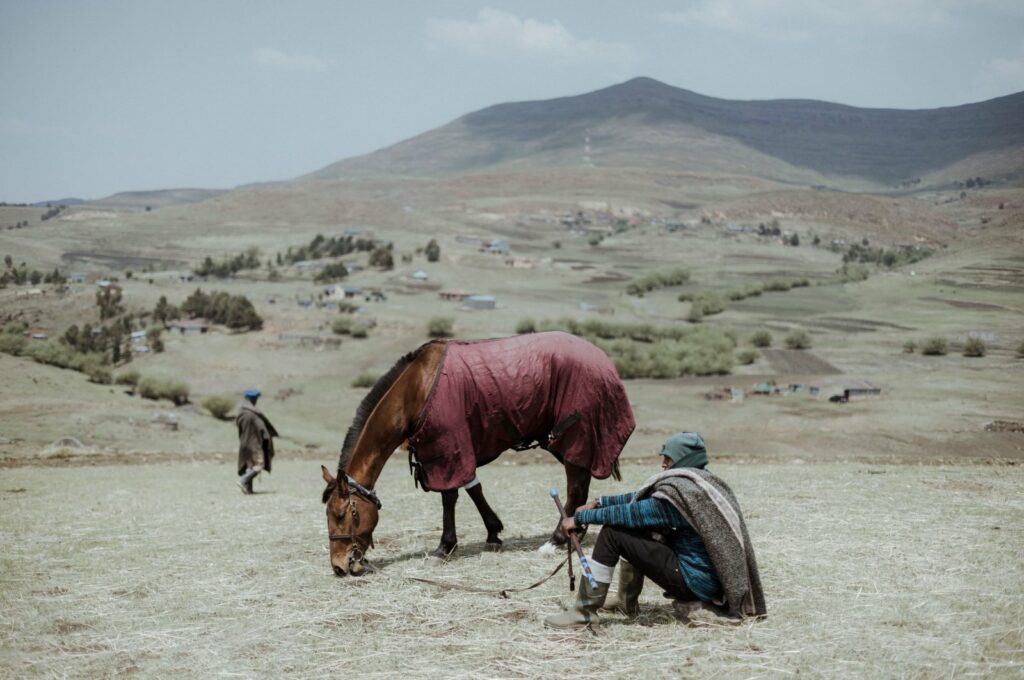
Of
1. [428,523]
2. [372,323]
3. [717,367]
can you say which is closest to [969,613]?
[428,523]

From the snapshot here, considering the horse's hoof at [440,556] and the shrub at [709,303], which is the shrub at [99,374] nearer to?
the horse's hoof at [440,556]

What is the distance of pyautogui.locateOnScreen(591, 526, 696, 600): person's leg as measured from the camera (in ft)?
21.3

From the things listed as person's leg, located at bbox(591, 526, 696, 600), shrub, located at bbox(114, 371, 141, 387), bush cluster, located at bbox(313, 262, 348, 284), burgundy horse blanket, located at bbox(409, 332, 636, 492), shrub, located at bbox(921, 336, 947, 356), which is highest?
bush cluster, located at bbox(313, 262, 348, 284)

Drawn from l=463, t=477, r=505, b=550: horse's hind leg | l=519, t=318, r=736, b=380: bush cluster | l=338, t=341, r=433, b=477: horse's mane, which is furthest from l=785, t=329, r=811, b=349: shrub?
l=338, t=341, r=433, b=477: horse's mane

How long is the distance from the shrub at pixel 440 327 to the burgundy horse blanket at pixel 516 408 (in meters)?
47.1

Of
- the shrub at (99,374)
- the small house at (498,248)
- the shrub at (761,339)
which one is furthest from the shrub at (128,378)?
the small house at (498,248)

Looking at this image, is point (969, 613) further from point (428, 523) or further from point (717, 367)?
point (717, 367)

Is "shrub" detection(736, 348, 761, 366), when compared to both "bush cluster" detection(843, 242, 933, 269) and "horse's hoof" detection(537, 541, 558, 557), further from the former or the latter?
"bush cluster" detection(843, 242, 933, 269)

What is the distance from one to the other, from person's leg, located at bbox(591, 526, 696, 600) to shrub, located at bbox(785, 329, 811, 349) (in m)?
41.4

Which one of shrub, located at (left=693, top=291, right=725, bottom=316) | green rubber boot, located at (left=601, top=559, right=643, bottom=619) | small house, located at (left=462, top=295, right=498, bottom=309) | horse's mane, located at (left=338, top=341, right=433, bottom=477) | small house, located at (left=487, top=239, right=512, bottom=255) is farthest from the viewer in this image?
small house, located at (left=487, top=239, right=512, bottom=255)

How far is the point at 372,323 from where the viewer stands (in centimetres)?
5966

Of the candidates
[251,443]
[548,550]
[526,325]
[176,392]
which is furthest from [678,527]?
[526,325]

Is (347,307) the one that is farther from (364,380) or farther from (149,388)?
(149,388)

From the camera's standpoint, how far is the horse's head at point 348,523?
27.2 feet
